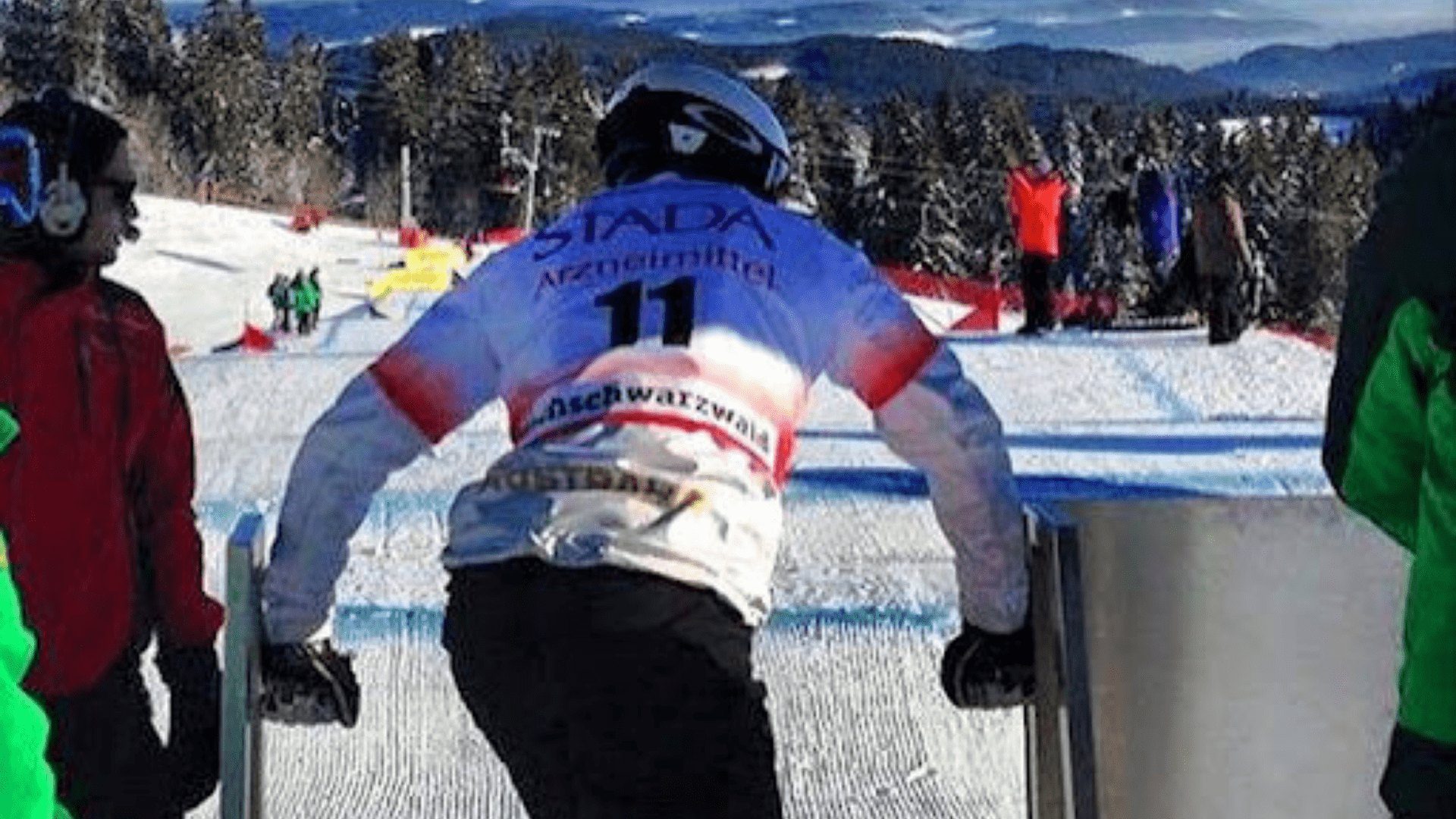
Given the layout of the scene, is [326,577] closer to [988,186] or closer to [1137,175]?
[1137,175]

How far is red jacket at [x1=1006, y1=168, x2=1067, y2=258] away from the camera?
13.3 m

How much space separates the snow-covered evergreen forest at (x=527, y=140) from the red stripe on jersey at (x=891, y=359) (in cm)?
2330

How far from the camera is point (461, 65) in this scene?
48.2 m

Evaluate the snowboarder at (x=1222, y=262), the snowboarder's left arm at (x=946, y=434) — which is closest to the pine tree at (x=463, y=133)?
the snowboarder at (x=1222, y=262)

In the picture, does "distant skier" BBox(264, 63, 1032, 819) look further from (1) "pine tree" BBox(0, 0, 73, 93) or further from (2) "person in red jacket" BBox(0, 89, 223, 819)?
(1) "pine tree" BBox(0, 0, 73, 93)

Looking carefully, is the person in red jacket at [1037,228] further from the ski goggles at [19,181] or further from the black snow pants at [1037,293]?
the ski goggles at [19,181]

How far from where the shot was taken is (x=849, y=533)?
7383 mm

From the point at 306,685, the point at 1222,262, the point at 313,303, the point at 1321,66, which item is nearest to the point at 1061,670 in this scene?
the point at 306,685

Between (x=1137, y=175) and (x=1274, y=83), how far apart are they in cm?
299

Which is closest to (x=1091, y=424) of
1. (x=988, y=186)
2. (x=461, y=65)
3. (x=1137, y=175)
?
(x=1137, y=175)

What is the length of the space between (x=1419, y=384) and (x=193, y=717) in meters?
1.73

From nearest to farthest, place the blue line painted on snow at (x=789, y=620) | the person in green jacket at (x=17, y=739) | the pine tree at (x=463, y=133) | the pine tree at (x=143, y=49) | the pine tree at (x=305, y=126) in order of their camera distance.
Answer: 1. the person in green jacket at (x=17, y=739)
2. the blue line painted on snow at (x=789, y=620)
3. the pine tree at (x=463, y=133)
4. the pine tree at (x=143, y=49)
5. the pine tree at (x=305, y=126)

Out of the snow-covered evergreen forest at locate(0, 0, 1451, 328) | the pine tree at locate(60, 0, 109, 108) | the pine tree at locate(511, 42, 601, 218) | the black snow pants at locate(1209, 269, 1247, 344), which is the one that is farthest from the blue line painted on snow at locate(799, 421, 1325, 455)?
the pine tree at locate(60, 0, 109, 108)

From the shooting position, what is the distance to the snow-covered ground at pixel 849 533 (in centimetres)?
536
